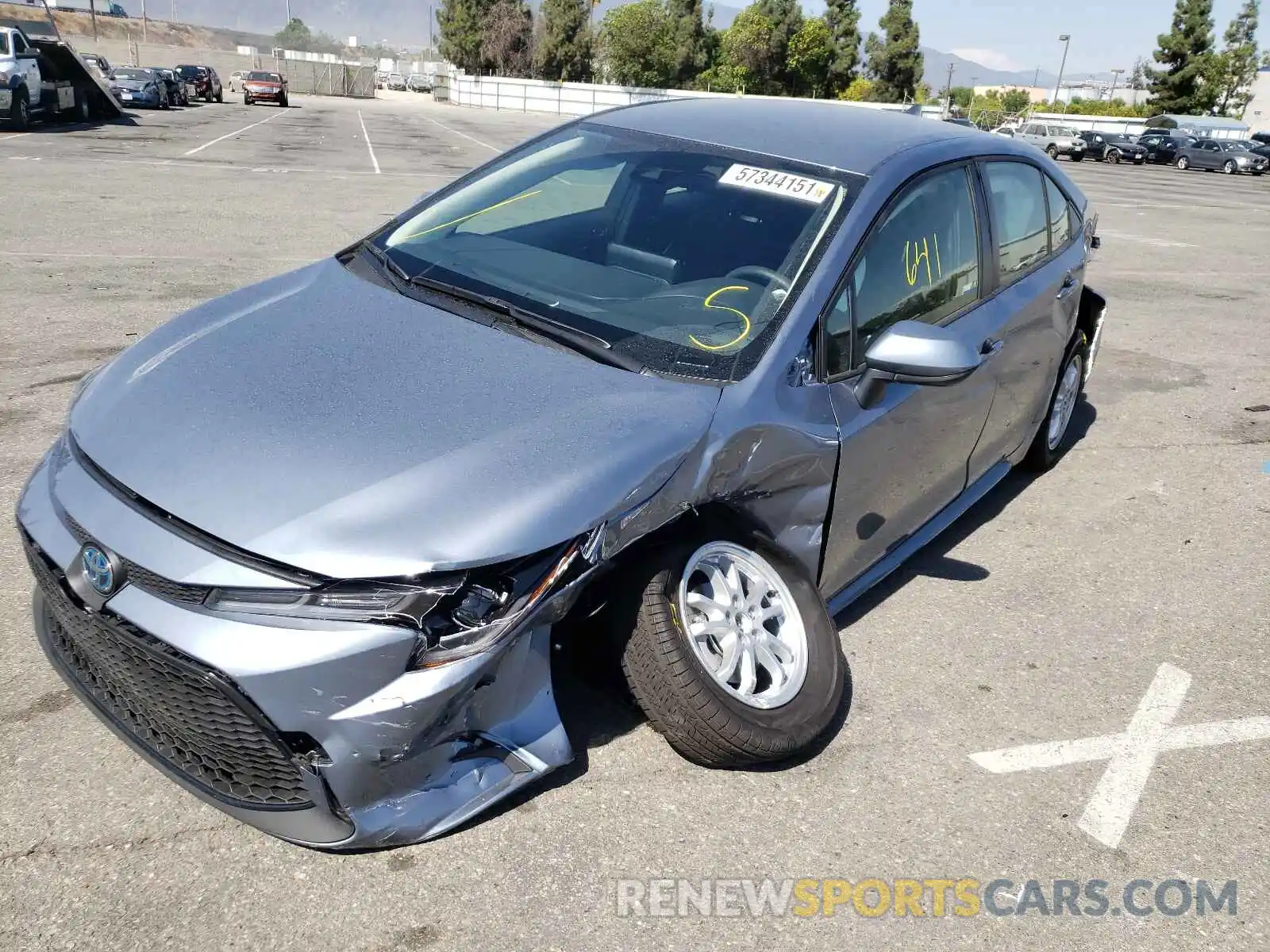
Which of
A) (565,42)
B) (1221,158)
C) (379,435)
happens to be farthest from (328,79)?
(379,435)

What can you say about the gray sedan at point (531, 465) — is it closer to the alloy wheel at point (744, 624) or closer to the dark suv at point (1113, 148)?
the alloy wheel at point (744, 624)

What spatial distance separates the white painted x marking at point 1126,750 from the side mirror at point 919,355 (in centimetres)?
110

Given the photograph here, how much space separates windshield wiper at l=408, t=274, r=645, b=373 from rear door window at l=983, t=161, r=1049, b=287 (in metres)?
1.88

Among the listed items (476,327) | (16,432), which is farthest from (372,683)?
(16,432)

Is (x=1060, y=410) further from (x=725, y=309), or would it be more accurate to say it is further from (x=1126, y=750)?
(x=725, y=309)

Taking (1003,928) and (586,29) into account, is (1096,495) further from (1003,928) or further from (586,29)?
(586,29)

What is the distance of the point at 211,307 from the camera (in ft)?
10.9

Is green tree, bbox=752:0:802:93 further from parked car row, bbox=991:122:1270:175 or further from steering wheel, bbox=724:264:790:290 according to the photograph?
steering wheel, bbox=724:264:790:290

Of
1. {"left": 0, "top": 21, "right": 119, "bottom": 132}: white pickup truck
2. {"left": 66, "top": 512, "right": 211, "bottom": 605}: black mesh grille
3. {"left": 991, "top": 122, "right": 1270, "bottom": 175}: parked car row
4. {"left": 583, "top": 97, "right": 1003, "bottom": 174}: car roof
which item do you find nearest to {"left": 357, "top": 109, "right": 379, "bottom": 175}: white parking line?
{"left": 0, "top": 21, "right": 119, "bottom": 132}: white pickup truck

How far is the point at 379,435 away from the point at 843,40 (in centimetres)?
8898

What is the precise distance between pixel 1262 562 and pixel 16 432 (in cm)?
542

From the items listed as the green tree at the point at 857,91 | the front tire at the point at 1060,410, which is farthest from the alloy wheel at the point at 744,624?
the green tree at the point at 857,91

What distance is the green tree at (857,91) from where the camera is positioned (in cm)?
7931

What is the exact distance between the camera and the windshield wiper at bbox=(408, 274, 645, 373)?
288cm
